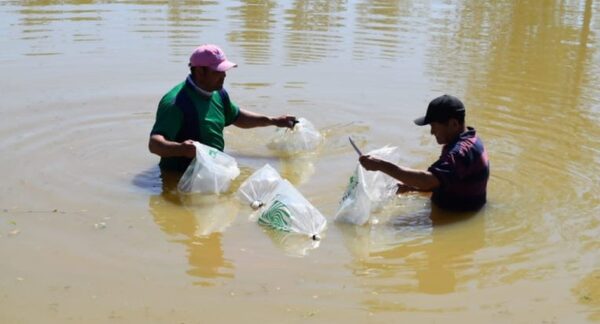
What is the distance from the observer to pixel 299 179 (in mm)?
6734

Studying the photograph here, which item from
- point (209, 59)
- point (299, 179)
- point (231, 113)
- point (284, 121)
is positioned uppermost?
point (209, 59)

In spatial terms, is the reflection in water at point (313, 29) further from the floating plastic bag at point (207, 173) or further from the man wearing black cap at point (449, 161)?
the man wearing black cap at point (449, 161)

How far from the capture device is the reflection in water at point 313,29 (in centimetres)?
1144

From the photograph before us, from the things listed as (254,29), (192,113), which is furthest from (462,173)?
(254,29)

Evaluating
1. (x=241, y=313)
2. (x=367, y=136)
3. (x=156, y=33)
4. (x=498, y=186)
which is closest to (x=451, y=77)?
(x=367, y=136)

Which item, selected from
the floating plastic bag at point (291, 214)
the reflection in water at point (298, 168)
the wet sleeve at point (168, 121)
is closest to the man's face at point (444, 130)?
the floating plastic bag at point (291, 214)

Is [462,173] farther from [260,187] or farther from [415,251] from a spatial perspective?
[260,187]

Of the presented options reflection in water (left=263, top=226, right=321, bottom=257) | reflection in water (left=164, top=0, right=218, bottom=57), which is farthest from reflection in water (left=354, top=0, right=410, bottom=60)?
reflection in water (left=263, top=226, right=321, bottom=257)

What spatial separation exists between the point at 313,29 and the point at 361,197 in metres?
8.09

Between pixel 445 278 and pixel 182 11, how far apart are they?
10716mm

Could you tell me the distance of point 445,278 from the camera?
4.76m

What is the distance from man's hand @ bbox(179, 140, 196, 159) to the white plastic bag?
875mm

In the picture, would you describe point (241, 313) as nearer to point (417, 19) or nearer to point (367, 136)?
point (367, 136)

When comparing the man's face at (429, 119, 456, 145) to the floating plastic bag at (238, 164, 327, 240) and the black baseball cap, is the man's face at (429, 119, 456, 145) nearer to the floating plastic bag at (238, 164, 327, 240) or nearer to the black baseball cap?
the black baseball cap
